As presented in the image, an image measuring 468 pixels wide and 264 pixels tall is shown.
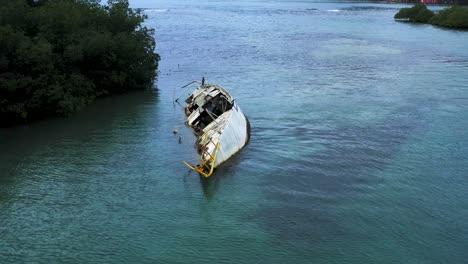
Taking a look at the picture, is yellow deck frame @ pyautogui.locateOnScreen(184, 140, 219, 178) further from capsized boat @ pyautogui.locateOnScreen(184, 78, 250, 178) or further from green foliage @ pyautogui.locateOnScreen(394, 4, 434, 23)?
green foliage @ pyautogui.locateOnScreen(394, 4, 434, 23)

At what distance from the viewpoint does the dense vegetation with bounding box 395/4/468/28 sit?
96500 mm

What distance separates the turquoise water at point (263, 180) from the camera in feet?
73.1

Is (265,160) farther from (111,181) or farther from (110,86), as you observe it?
(110,86)

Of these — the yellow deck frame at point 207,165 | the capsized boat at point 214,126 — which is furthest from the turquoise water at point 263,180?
the capsized boat at point 214,126

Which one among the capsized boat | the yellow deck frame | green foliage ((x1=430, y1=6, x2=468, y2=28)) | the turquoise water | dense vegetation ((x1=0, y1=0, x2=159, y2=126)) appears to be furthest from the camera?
green foliage ((x1=430, y1=6, x2=468, y2=28))

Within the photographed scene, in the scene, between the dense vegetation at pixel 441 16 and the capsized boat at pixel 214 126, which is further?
the dense vegetation at pixel 441 16

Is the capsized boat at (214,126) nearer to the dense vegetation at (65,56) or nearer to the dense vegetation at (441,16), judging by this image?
the dense vegetation at (65,56)

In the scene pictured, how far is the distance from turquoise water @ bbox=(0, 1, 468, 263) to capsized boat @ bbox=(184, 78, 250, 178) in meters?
0.88

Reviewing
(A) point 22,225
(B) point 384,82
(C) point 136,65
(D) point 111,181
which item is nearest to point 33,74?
(C) point 136,65

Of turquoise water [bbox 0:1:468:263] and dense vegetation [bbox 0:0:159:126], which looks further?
dense vegetation [bbox 0:0:159:126]

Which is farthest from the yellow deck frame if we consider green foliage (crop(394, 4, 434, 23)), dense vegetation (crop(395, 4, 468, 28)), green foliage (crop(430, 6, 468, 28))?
green foliage (crop(394, 4, 434, 23))

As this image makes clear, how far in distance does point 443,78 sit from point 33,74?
39.9 metres

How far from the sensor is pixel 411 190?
27.6m

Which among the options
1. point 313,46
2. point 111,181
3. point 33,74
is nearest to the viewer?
point 111,181
